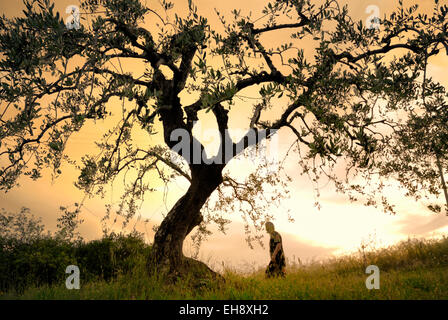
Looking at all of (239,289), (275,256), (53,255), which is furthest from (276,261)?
(53,255)

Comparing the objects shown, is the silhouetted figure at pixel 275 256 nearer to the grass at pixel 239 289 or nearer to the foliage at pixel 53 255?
the grass at pixel 239 289

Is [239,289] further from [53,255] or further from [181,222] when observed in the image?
[53,255]

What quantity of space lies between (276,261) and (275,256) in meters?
0.28

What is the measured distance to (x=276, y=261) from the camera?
43.8ft

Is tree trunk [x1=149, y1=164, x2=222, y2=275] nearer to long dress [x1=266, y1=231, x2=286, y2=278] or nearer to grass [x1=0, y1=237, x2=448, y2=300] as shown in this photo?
grass [x1=0, y1=237, x2=448, y2=300]

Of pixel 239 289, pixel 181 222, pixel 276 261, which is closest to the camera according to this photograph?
pixel 239 289

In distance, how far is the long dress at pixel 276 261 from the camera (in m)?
13.1

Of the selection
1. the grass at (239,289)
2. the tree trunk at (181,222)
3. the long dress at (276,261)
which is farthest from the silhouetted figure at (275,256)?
the tree trunk at (181,222)

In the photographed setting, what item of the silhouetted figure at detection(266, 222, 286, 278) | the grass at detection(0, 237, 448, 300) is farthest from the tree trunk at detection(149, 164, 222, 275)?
the silhouetted figure at detection(266, 222, 286, 278)

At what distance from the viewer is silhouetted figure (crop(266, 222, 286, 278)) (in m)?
13.1

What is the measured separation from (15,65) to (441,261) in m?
18.2

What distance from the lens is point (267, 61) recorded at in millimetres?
10734
